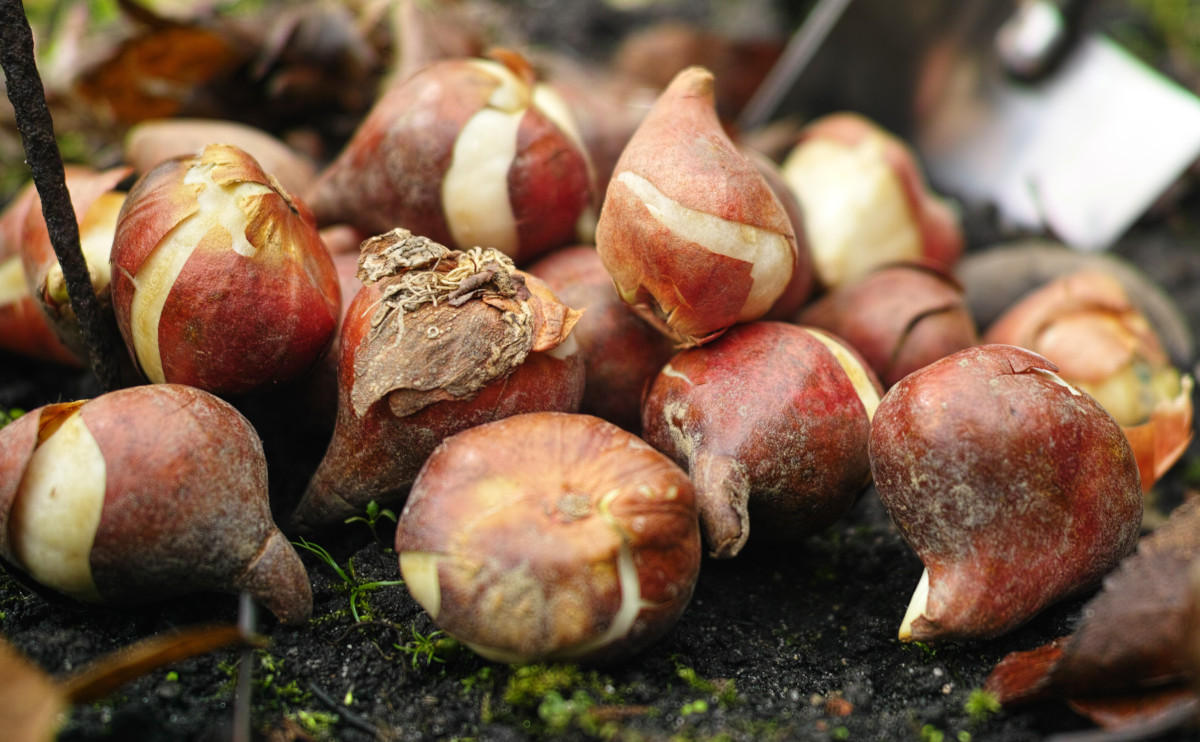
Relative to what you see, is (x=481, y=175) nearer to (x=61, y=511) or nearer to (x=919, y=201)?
(x=61, y=511)

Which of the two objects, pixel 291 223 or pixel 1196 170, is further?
pixel 1196 170

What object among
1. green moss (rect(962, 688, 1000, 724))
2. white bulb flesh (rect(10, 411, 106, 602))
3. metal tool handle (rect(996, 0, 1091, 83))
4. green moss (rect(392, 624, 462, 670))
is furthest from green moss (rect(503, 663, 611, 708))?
metal tool handle (rect(996, 0, 1091, 83))

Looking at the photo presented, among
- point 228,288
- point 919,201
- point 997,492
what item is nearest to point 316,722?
point 228,288

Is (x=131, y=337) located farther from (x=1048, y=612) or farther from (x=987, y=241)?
(x=987, y=241)

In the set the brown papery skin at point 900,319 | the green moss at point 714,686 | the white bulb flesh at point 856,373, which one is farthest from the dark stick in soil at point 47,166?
the brown papery skin at point 900,319

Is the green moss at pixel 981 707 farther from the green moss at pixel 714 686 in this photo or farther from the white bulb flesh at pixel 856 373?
the white bulb flesh at pixel 856 373

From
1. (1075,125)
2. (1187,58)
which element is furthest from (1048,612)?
(1187,58)
